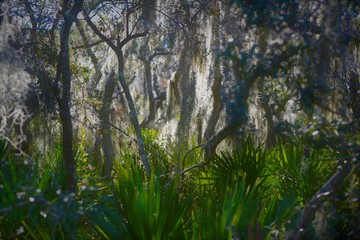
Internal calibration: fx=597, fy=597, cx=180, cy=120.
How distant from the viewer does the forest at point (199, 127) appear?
4434 millimetres

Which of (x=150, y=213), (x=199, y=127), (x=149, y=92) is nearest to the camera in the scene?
(x=150, y=213)

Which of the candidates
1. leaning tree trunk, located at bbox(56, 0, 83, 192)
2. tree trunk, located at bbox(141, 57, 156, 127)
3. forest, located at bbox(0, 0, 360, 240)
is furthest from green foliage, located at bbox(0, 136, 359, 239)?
tree trunk, located at bbox(141, 57, 156, 127)

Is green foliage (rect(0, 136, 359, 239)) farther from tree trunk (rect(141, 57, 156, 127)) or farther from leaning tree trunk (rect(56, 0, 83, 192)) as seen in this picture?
tree trunk (rect(141, 57, 156, 127))

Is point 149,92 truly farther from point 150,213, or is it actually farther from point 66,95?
point 150,213

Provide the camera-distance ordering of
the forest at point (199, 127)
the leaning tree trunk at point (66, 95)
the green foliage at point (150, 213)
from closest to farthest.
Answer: the green foliage at point (150, 213) < the forest at point (199, 127) < the leaning tree trunk at point (66, 95)

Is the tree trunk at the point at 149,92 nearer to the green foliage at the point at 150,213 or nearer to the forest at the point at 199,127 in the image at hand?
the forest at the point at 199,127

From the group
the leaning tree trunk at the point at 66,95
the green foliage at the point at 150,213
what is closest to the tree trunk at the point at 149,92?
the leaning tree trunk at the point at 66,95

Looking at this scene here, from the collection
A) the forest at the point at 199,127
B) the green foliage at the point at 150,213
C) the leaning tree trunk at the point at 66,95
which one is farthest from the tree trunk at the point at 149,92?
the green foliage at the point at 150,213

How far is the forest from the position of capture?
4434mm

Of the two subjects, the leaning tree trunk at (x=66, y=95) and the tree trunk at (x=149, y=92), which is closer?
the leaning tree trunk at (x=66, y=95)

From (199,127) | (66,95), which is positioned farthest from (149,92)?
(66,95)

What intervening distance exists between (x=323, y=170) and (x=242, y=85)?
4459mm

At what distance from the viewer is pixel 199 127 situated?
13.4 metres

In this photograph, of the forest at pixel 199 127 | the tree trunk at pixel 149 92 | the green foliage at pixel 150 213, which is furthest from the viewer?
the tree trunk at pixel 149 92
